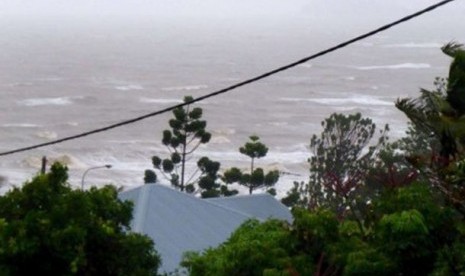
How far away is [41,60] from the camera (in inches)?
3725

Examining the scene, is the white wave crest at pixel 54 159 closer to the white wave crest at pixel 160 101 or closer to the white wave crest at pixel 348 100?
the white wave crest at pixel 160 101

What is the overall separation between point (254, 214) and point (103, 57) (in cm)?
8577

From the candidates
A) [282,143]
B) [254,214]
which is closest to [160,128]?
[282,143]

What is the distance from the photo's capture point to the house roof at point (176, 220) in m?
12.9

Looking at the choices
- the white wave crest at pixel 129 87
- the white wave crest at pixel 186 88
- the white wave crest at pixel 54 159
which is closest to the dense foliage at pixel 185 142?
the white wave crest at pixel 54 159

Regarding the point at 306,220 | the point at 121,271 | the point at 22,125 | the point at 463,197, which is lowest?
the point at 22,125

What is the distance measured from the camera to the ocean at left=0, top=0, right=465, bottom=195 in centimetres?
4325

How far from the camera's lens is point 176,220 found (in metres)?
13.8

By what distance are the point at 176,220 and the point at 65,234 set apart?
657 centimetres

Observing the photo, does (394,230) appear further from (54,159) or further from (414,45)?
(414,45)

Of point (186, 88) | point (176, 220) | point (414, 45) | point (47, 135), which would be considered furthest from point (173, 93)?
point (414, 45)

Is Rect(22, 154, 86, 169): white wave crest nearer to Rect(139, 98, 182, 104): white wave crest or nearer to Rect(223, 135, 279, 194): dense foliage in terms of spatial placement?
Rect(223, 135, 279, 194): dense foliage

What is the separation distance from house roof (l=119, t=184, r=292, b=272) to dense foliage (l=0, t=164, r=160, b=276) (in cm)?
409

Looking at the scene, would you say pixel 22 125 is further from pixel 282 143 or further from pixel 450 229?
pixel 450 229
